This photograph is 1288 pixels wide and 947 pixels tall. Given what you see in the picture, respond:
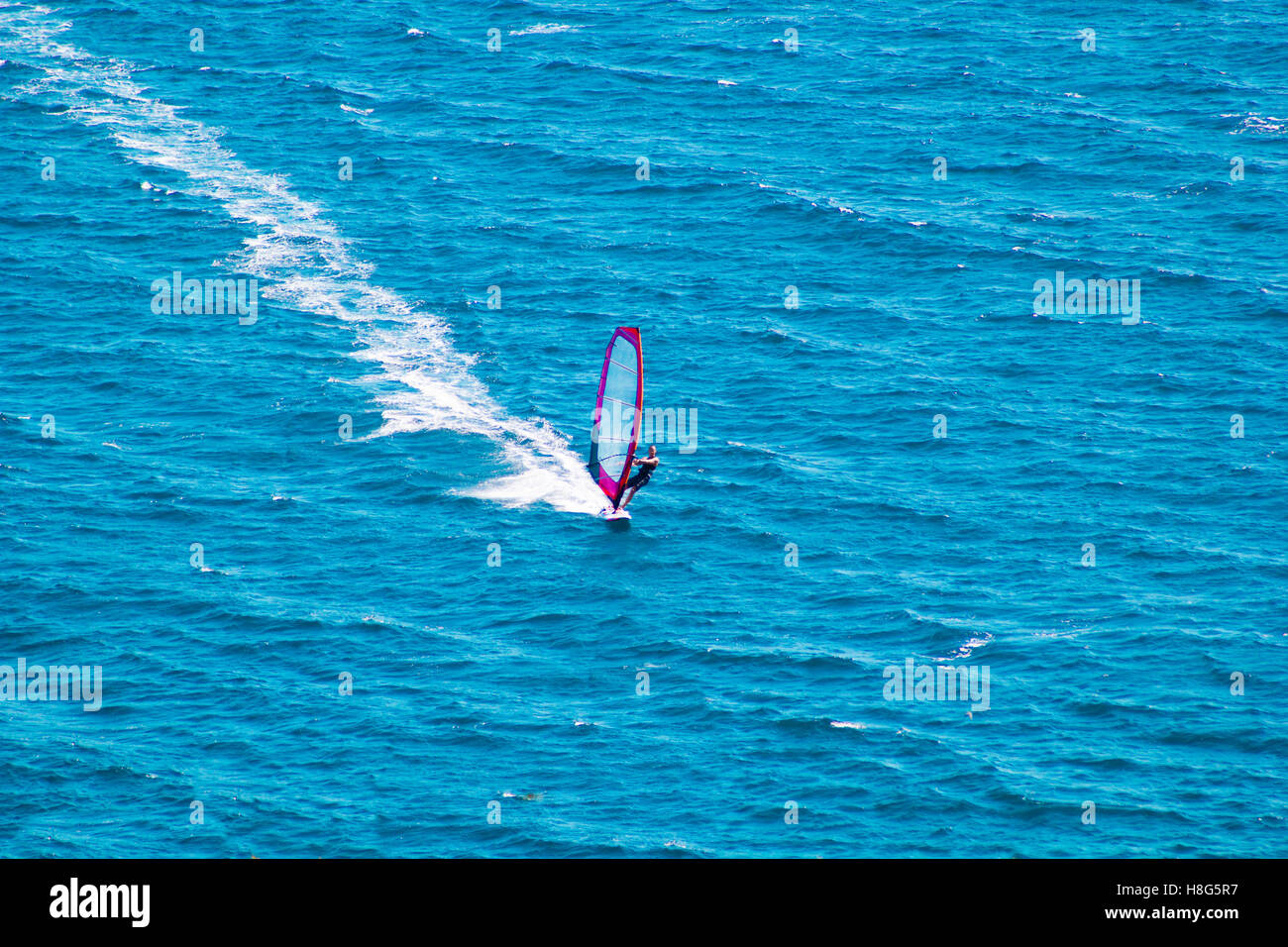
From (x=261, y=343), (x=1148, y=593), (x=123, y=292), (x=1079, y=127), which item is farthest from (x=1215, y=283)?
(x=123, y=292)

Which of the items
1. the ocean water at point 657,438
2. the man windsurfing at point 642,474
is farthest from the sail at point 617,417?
the ocean water at point 657,438

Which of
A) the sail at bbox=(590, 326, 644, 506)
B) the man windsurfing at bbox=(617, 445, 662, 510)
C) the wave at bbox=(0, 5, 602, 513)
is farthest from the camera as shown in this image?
the wave at bbox=(0, 5, 602, 513)

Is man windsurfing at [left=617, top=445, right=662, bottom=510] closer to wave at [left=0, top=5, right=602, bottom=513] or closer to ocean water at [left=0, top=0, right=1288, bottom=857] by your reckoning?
ocean water at [left=0, top=0, right=1288, bottom=857]

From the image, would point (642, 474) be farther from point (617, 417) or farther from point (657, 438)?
point (657, 438)

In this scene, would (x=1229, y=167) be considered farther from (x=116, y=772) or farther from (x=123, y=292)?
(x=116, y=772)

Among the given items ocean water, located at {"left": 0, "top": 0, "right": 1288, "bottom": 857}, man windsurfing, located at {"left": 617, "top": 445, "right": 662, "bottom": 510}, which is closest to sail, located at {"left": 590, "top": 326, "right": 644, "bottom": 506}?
man windsurfing, located at {"left": 617, "top": 445, "right": 662, "bottom": 510}

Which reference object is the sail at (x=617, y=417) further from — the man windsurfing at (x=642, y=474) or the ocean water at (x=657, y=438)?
the ocean water at (x=657, y=438)
